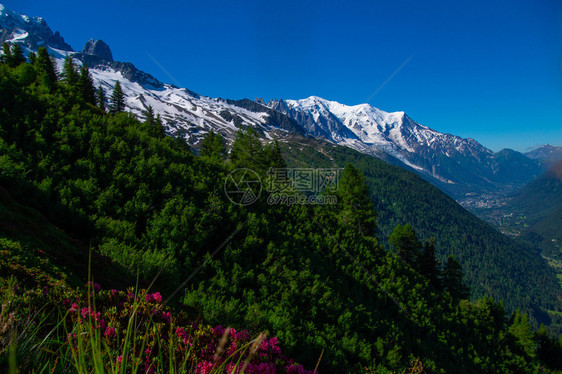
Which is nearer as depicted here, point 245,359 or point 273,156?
point 245,359

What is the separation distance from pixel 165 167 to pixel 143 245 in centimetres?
737

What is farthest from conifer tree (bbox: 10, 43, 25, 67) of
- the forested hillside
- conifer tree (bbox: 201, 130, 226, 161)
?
conifer tree (bbox: 201, 130, 226, 161)

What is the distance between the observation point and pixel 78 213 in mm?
11648

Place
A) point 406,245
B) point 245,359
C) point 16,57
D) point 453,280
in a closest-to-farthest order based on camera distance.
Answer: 1. point 245,359
2. point 406,245
3. point 453,280
4. point 16,57

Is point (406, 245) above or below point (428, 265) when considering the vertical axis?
above

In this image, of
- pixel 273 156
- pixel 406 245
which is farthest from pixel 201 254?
pixel 406 245

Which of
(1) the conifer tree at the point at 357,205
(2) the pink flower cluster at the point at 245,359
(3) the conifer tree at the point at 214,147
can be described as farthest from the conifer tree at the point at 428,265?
(2) the pink flower cluster at the point at 245,359

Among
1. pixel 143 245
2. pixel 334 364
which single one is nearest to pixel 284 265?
pixel 334 364

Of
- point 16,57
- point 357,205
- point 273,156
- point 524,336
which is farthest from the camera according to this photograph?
point 16,57

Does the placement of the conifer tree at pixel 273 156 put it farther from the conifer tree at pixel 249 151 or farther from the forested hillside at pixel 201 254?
the forested hillside at pixel 201 254

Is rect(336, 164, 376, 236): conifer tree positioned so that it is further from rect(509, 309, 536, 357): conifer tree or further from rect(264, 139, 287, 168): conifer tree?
rect(509, 309, 536, 357): conifer tree

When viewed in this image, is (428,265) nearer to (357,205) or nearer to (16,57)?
(357,205)

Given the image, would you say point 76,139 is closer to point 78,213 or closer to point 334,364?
point 78,213

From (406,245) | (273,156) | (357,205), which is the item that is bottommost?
(406,245)
